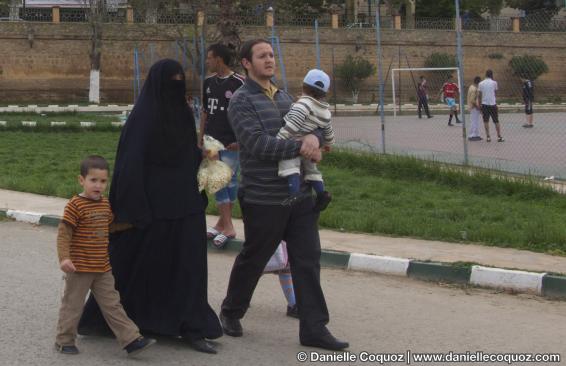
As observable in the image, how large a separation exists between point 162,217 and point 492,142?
1597 centimetres

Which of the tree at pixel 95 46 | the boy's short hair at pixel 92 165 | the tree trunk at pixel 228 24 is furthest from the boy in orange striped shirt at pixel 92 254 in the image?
the tree at pixel 95 46

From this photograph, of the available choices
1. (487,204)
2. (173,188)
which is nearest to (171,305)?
(173,188)

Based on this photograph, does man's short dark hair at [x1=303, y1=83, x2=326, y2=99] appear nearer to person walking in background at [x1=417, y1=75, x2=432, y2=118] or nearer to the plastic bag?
the plastic bag

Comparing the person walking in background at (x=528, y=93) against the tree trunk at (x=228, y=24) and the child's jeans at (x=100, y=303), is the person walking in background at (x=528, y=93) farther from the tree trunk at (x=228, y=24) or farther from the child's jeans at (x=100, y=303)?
the child's jeans at (x=100, y=303)

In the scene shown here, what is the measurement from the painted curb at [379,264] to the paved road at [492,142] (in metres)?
6.00

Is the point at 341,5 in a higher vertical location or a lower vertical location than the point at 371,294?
higher

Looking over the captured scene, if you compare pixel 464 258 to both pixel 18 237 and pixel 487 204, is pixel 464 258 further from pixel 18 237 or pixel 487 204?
pixel 18 237

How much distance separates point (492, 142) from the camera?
20.8m

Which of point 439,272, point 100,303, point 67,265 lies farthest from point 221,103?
point 67,265

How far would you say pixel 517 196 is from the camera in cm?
1209

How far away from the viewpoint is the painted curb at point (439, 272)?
818cm

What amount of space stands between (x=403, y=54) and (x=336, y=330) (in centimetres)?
4715

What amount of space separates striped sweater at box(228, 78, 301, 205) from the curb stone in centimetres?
283

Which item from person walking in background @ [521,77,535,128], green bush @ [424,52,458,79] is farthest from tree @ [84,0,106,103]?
person walking in background @ [521,77,535,128]
